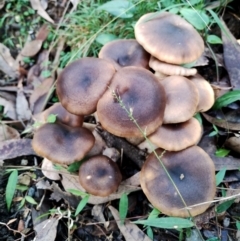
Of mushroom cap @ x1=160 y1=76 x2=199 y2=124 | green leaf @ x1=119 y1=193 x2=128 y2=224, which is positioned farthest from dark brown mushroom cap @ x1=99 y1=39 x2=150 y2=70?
green leaf @ x1=119 y1=193 x2=128 y2=224

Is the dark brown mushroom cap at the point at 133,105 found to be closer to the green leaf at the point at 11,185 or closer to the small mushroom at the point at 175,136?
the small mushroom at the point at 175,136

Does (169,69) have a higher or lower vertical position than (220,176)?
higher

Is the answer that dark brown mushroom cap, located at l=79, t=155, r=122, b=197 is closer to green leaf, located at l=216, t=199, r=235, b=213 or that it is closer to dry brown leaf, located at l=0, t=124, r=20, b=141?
green leaf, located at l=216, t=199, r=235, b=213

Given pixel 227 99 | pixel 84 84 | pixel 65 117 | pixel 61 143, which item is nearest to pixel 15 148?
pixel 65 117

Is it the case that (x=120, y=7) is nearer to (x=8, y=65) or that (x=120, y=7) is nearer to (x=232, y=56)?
(x=232, y=56)

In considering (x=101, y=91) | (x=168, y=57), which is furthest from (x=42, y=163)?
(x=168, y=57)

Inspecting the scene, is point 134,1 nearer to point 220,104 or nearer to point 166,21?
point 166,21
